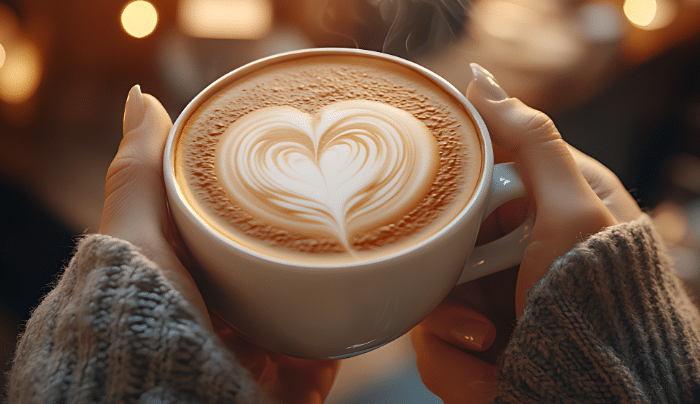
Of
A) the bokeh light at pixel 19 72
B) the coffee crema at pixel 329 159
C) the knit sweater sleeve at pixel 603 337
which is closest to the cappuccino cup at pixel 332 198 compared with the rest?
the coffee crema at pixel 329 159

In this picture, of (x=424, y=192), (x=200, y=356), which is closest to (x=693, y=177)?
(x=424, y=192)

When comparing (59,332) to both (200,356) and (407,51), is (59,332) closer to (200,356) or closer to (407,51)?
(200,356)

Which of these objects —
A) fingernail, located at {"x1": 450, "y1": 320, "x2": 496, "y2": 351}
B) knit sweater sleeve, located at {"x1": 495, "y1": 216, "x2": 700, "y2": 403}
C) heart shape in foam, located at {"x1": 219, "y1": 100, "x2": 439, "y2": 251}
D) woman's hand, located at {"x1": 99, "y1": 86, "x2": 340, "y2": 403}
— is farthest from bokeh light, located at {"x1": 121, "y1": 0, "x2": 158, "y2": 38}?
knit sweater sleeve, located at {"x1": 495, "y1": 216, "x2": 700, "y2": 403}

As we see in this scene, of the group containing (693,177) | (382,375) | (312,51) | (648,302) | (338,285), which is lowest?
(382,375)

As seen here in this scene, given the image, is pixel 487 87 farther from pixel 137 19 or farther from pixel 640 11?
pixel 137 19

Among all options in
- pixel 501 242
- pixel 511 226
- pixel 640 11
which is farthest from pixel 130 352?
pixel 640 11

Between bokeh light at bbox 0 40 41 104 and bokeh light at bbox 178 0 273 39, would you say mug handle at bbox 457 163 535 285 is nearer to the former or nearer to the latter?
bokeh light at bbox 178 0 273 39

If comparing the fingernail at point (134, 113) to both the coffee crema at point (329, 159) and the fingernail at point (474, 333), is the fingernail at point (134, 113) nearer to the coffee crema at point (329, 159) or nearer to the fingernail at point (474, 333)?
the coffee crema at point (329, 159)
